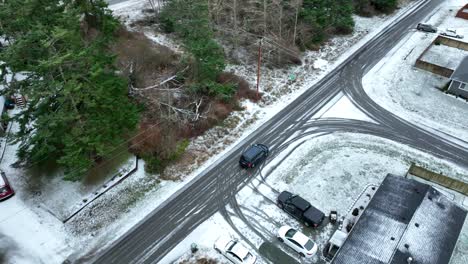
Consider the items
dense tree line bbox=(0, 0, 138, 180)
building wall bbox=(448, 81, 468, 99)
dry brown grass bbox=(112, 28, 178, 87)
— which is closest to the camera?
dense tree line bbox=(0, 0, 138, 180)

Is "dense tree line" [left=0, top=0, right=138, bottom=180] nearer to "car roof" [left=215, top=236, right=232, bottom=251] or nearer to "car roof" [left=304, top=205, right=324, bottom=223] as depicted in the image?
"car roof" [left=215, top=236, right=232, bottom=251]

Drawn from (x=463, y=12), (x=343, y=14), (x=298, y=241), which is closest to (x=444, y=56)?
(x=343, y=14)

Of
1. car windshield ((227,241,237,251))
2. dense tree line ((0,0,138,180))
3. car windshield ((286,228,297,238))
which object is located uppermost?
dense tree line ((0,0,138,180))

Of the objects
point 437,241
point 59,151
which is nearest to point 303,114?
point 437,241

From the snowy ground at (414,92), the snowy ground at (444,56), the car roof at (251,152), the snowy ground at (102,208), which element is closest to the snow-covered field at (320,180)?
the snowy ground at (102,208)

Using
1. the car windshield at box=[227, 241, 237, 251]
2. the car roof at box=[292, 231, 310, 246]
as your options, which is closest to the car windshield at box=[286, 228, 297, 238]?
the car roof at box=[292, 231, 310, 246]

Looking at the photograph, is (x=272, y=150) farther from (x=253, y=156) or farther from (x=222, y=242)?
(x=222, y=242)

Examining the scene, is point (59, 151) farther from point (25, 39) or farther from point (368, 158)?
point (368, 158)
